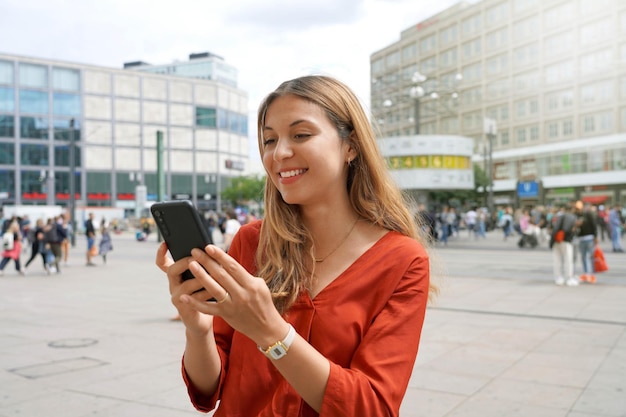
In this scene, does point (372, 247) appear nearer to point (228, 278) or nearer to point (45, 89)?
point (228, 278)

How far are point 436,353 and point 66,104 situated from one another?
6173cm

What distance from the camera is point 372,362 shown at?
141 cm

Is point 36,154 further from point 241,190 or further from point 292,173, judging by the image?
point 292,173

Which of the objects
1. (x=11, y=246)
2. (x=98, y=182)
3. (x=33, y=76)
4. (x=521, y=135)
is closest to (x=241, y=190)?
(x=98, y=182)

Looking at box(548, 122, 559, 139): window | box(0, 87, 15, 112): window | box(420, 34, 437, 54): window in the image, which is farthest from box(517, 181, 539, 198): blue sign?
box(0, 87, 15, 112): window

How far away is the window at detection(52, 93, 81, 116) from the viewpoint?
60.2m

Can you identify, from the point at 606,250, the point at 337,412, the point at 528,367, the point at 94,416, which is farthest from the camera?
the point at 606,250

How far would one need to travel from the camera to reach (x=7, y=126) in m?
58.5

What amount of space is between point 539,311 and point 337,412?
8.38 m

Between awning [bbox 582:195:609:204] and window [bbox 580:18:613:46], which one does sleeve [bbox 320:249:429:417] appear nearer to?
window [bbox 580:18:613:46]

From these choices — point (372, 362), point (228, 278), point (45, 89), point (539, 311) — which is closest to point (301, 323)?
point (372, 362)

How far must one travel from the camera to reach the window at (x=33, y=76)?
57.8 metres

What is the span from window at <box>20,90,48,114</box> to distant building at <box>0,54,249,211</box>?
0.10 meters

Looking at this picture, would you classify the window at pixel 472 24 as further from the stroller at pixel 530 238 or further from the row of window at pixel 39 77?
the row of window at pixel 39 77
